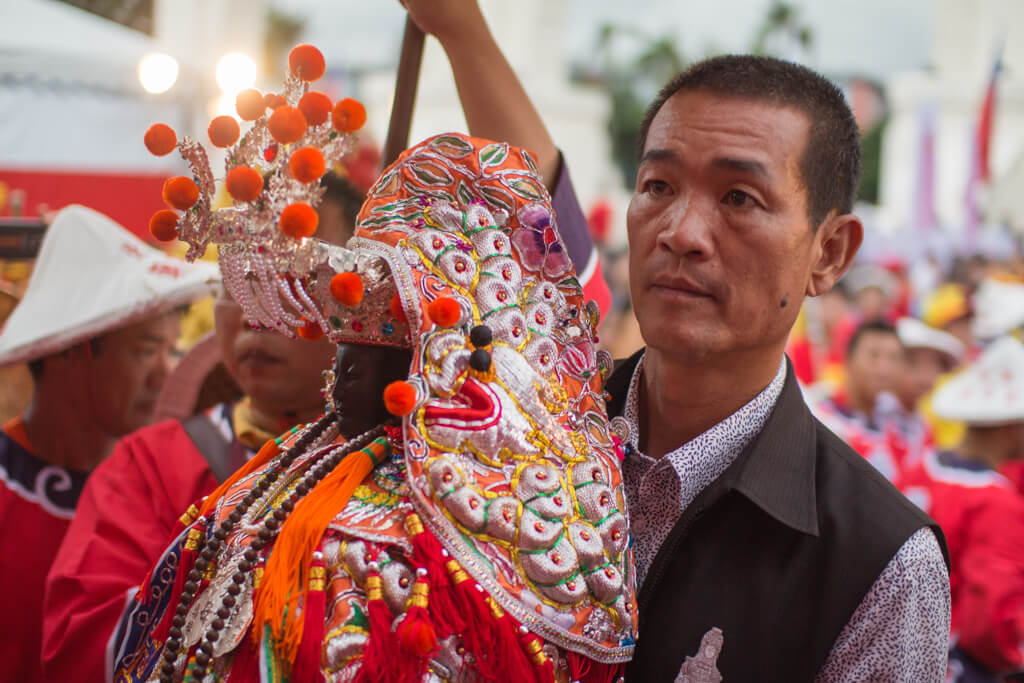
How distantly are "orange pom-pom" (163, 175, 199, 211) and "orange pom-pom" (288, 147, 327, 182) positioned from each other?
0.15 metres

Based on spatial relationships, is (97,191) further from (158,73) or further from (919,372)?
(919,372)

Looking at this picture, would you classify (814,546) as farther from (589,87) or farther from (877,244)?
(589,87)

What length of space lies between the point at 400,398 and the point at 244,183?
366mm

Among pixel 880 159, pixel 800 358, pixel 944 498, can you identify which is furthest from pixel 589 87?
pixel 944 498

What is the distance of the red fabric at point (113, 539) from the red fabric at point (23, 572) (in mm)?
381

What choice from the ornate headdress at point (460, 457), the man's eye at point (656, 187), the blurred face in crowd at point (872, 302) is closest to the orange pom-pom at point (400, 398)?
the ornate headdress at point (460, 457)

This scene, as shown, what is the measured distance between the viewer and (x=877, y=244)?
556 inches

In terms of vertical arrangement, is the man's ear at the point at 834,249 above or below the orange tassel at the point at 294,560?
above

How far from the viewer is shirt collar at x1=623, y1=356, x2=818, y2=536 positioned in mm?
1599

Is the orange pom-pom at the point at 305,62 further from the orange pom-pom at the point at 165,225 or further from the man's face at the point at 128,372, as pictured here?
the man's face at the point at 128,372

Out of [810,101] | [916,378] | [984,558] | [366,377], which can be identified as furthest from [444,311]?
[916,378]

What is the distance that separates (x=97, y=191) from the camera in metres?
5.00

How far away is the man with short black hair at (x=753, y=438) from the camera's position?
5.05 feet

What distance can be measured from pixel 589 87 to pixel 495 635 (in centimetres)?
2256
